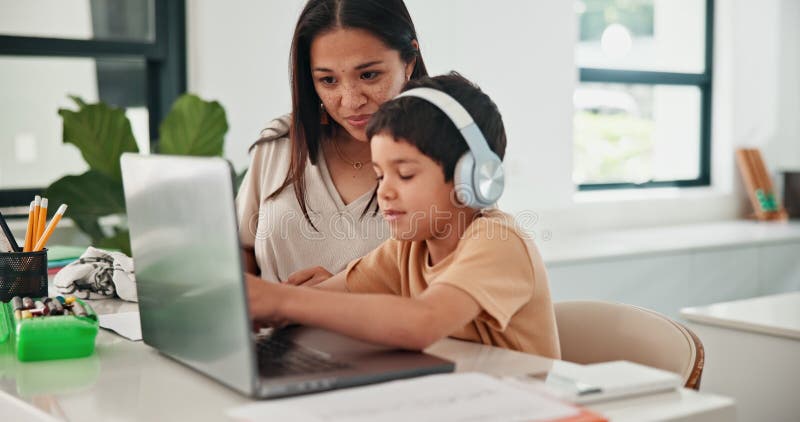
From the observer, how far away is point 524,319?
48.6 inches

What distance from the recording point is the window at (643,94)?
14.1 ft

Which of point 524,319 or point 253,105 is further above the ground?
point 253,105

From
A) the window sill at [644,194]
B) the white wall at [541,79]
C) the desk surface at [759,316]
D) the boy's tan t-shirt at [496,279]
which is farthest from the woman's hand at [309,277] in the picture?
the window sill at [644,194]

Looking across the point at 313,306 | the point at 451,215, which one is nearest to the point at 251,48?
the point at 451,215

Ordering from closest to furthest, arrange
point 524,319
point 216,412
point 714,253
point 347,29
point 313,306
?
point 216,412 → point 313,306 → point 524,319 → point 347,29 → point 714,253

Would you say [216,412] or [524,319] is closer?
[216,412]

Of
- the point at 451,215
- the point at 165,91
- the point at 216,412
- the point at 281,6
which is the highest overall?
the point at 281,6

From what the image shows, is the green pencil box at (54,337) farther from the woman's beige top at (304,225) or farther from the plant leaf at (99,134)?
the plant leaf at (99,134)

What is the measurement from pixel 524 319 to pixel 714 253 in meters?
2.74

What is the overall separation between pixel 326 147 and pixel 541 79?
2287 millimetres

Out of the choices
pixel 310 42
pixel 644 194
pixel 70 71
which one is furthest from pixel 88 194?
pixel 644 194

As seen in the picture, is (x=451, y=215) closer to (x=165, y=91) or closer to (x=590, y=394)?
(x=590, y=394)

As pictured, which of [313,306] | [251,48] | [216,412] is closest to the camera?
[216,412]

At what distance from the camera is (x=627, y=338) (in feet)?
4.73
